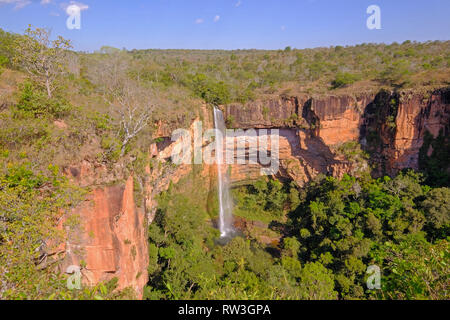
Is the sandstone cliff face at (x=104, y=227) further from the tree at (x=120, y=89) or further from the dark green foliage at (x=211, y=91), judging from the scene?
the dark green foliage at (x=211, y=91)

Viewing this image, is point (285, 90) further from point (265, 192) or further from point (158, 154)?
point (158, 154)

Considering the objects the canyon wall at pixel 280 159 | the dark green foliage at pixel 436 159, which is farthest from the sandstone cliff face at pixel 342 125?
the dark green foliage at pixel 436 159

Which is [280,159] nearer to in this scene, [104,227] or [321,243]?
[321,243]

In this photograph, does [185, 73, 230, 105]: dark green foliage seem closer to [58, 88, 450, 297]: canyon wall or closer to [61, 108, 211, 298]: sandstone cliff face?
[58, 88, 450, 297]: canyon wall

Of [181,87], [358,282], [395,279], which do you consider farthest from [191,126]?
[395,279]

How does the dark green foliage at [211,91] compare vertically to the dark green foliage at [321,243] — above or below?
above

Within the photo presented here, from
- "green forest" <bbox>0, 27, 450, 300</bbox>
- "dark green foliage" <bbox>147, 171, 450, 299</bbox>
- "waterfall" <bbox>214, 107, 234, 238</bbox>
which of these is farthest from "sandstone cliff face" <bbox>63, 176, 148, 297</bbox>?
"waterfall" <bbox>214, 107, 234, 238</bbox>
